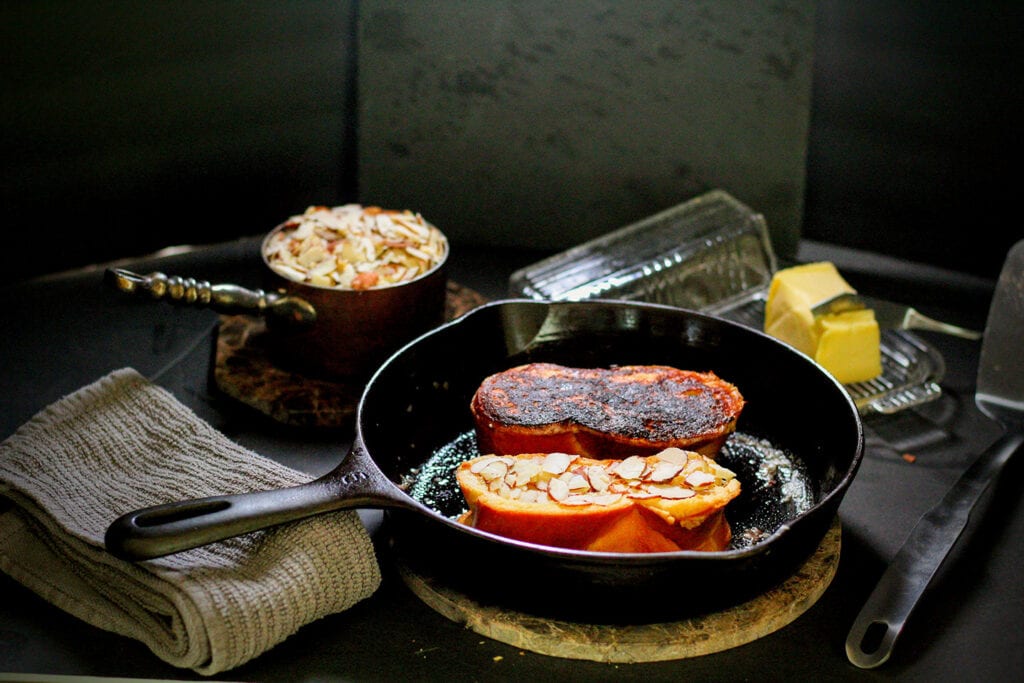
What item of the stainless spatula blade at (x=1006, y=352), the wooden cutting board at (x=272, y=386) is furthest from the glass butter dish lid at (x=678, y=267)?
the wooden cutting board at (x=272, y=386)

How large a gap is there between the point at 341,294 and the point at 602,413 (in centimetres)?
34

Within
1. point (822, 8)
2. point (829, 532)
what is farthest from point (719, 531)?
point (822, 8)

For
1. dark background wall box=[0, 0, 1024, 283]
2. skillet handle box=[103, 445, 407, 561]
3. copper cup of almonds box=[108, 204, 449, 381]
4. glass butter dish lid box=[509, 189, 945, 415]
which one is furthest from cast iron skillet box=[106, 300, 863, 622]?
dark background wall box=[0, 0, 1024, 283]

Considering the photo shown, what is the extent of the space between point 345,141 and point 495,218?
0.27 m

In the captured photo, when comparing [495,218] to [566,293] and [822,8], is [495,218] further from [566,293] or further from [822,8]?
[822,8]

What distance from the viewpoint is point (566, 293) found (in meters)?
1.43

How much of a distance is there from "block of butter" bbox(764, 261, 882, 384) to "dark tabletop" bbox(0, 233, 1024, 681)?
7 cm

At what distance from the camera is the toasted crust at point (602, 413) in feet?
3.35

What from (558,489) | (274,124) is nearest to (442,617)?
(558,489)

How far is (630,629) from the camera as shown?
0.89 metres

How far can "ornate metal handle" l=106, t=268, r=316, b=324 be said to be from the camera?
1105mm

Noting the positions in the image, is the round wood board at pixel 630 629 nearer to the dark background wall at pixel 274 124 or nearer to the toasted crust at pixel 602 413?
the toasted crust at pixel 602 413

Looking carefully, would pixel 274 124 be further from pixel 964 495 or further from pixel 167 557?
pixel 964 495

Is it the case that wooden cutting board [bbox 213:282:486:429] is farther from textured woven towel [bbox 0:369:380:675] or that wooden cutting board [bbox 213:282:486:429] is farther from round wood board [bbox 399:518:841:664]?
round wood board [bbox 399:518:841:664]
